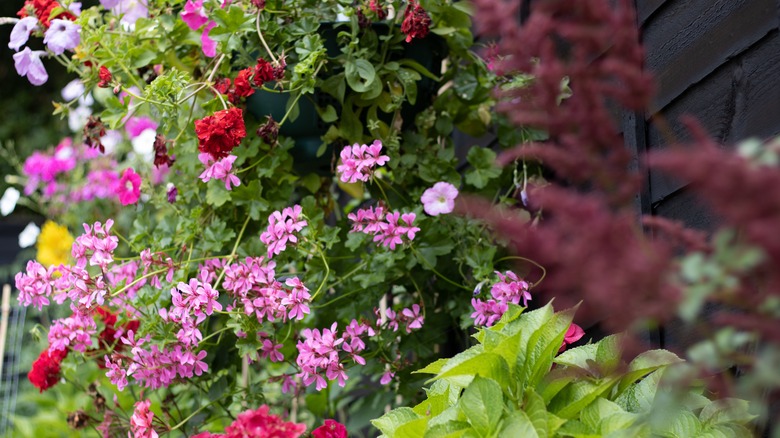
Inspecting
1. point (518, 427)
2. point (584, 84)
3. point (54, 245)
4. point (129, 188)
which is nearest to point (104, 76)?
point (129, 188)

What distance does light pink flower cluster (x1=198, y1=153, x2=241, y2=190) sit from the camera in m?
1.62

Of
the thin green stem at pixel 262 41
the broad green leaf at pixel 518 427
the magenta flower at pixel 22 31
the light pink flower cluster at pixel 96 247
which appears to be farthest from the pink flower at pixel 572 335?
the magenta flower at pixel 22 31

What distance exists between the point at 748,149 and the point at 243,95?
4.13ft

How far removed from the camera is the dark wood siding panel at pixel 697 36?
1122mm

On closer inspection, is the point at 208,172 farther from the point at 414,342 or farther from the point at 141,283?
the point at 414,342

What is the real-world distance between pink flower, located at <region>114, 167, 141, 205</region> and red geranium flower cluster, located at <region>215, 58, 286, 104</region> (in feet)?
0.99

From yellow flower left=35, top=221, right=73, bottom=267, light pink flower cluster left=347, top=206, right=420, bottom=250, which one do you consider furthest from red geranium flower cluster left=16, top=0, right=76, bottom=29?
yellow flower left=35, top=221, right=73, bottom=267

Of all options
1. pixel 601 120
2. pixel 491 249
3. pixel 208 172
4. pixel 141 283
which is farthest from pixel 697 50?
pixel 141 283

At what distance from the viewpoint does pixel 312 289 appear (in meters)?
1.77

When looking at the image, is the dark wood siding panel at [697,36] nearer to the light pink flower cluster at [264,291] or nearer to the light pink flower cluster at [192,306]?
the light pink flower cluster at [264,291]

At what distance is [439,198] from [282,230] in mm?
310

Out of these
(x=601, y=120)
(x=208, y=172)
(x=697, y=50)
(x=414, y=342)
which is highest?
(x=601, y=120)

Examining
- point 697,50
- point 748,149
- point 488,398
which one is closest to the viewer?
point 748,149

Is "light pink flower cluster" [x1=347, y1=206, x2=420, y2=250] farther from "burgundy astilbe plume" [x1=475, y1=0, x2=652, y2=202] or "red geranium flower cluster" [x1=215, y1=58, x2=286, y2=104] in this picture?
"burgundy astilbe plume" [x1=475, y1=0, x2=652, y2=202]
